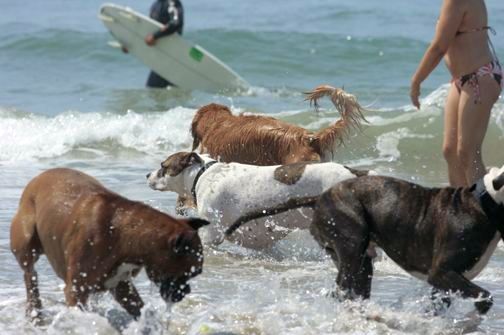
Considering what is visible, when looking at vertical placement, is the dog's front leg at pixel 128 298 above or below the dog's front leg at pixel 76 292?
below

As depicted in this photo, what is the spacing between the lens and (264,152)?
9.19 m

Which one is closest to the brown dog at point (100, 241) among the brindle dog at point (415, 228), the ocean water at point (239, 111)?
the ocean water at point (239, 111)

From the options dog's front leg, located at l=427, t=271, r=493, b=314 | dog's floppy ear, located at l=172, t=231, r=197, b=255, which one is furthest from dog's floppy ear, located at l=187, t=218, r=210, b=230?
dog's front leg, located at l=427, t=271, r=493, b=314

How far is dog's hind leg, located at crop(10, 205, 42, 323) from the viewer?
20.2ft

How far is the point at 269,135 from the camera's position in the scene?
30.1 feet

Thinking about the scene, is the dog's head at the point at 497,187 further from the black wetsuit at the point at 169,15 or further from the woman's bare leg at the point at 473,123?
the black wetsuit at the point at 169,15

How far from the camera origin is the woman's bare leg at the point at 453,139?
812 centimetres

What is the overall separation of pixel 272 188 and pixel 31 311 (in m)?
2.34

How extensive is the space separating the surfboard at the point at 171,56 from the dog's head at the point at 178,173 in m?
9.55

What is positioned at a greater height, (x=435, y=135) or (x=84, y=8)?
(x=435, y=135)

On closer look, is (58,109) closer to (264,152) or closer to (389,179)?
(264,152)

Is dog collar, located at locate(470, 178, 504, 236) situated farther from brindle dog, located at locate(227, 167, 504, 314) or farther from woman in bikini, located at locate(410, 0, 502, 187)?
woman in bikini, located at locate(410, 0, 502, 187)

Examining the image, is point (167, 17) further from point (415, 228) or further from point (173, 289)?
point (173, 289)

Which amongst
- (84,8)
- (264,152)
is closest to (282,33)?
(84,8)
